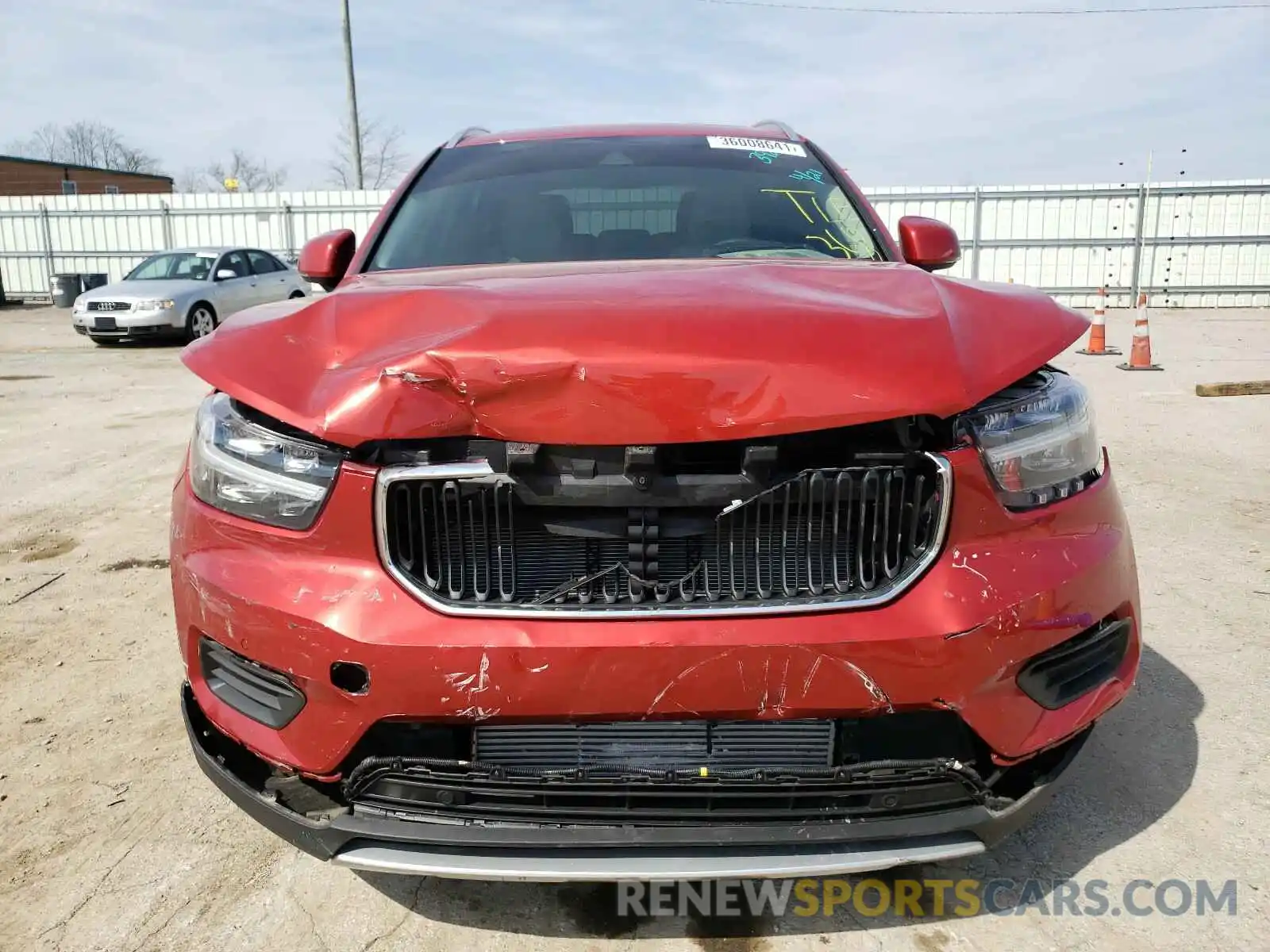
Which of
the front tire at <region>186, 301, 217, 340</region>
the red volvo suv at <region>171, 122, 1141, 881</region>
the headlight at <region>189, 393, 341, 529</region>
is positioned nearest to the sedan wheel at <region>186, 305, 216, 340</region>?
the front tire at <region>186, 301, 217, 340</region>

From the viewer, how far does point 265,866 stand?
77.5 inches

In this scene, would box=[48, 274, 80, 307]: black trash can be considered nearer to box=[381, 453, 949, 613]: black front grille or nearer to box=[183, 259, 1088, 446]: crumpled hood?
box=[183, 259, 1088, 446]: crumpled hood

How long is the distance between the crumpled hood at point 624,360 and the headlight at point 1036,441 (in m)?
0.08

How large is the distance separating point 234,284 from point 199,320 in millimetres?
1024

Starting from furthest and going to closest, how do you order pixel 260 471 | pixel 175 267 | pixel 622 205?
pixel 175 267
pixel 622 205
pixel 260 471

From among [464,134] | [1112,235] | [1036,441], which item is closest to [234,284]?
[464,134]

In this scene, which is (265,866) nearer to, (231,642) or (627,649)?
(231,642)

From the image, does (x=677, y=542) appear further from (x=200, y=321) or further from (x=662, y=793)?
(x=200, y=321)

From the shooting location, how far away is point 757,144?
3.08 m

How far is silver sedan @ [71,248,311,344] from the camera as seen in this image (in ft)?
40.5

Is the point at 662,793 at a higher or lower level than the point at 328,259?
lower

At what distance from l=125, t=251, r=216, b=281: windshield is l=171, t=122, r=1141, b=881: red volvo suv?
13.4 m

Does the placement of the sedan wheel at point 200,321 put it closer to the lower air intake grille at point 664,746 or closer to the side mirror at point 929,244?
the side mirror at point 929,244

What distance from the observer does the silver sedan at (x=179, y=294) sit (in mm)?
12352
